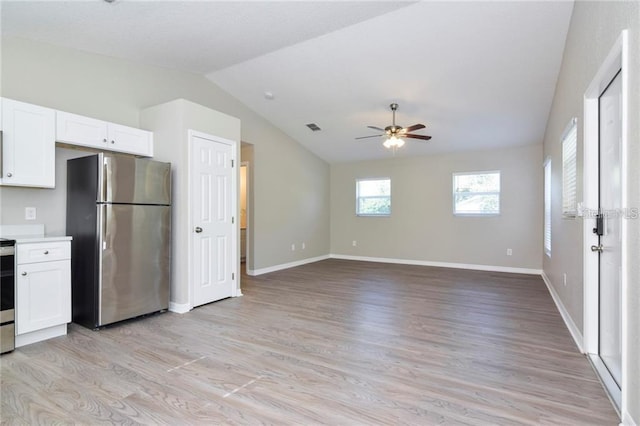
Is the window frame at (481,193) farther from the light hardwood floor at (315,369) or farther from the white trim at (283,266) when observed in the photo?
the white trim at (283,266)

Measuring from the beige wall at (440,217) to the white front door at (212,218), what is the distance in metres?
4.28

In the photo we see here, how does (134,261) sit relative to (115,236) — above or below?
below

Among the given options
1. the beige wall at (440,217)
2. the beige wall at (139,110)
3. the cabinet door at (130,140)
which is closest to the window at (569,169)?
the beige wall at (440,217)

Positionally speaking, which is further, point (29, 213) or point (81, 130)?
point (81, 130)

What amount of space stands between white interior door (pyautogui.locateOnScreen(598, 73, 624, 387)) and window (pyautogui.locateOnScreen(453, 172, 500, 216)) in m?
4.41

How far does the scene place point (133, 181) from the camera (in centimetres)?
345

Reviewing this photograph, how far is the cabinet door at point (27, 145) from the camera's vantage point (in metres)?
2.81

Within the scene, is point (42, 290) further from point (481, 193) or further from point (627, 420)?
point (481, 193)

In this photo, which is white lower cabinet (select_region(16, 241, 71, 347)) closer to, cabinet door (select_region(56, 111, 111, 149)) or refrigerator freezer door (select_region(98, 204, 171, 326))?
refrigerator freezer door (select_region(98, 204, 171, 326))

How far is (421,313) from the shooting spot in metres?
3.80

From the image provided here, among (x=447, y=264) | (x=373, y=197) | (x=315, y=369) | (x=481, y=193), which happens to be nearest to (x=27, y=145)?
(x=315, y=369)

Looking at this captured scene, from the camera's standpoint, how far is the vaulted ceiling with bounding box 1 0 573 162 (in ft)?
10.6

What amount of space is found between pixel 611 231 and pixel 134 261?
412 cm

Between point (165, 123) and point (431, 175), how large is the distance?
5.41 metres
